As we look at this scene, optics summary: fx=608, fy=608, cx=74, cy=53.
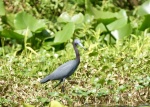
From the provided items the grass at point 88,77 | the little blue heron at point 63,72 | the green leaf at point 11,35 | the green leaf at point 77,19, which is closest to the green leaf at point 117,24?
the green leaf at point 77,19

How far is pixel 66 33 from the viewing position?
27.3ft

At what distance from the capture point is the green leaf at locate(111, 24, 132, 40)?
8.50 meters

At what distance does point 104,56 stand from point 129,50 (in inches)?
20.9

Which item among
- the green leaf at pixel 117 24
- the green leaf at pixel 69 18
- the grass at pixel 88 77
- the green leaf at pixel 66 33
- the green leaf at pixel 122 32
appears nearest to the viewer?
the grass at pixel 88 77

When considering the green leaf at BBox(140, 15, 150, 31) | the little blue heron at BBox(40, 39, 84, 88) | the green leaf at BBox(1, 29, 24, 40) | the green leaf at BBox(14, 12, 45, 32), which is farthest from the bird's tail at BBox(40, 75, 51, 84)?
the green leaf at BBox(140, 15, 150, 31)

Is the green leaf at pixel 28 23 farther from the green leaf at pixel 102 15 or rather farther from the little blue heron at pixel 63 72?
the little blue heron at pixel 63 72

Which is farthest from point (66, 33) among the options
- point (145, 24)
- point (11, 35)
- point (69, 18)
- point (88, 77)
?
point (88, 77)

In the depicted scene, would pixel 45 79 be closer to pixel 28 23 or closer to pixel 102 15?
pixel 28 23

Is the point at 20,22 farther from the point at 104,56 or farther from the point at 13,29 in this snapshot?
the point at 104,56

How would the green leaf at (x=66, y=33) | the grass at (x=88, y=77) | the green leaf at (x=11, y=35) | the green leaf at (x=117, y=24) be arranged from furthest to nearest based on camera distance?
the green leaf at (x=117, y=24) < the green leaf at (x=66, y=33) < the green leaf at (x=11, y=35) < the grass at (x=88, y=77)

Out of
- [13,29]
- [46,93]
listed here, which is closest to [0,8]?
[13,29]

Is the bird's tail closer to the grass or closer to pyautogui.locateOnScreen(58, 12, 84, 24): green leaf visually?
the grass

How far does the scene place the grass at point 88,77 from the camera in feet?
20.7

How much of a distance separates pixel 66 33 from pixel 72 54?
0.59 metres
